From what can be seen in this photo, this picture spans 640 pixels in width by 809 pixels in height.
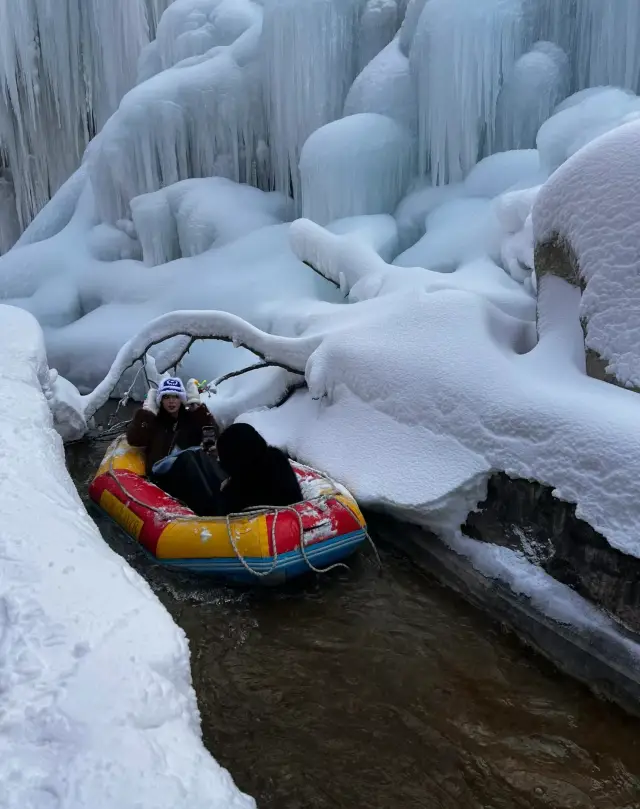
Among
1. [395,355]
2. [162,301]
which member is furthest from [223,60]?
[395,355]

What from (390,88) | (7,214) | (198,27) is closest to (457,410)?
(390,88)

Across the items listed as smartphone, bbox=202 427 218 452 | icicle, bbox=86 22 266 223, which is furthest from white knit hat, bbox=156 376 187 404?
icicle, bbox=86 22 266 223

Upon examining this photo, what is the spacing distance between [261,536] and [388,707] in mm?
1358

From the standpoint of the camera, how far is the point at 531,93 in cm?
886

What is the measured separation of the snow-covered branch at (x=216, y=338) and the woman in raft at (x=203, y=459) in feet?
2.19

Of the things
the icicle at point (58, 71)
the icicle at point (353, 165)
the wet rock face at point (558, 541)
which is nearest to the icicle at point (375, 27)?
the icicle at point (353, 165)

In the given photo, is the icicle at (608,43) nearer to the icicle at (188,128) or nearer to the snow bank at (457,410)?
the snow bank at (457,410)

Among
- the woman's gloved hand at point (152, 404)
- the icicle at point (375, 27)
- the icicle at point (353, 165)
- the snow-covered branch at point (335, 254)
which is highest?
the icicle at point (375, 27)

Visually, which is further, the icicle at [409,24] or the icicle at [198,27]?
the icicle at [198,27]

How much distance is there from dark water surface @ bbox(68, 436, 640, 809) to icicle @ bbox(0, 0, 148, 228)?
483 inches

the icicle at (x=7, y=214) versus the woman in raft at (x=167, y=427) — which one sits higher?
the woman in raft at (x=167, y=427)

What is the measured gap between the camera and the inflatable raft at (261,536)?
4.38m

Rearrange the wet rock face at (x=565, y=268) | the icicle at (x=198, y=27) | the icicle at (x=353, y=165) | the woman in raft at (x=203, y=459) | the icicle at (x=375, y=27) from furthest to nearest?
the icicle at (x=198, y=27), the icicle at (x=375, y=27), the icicle at (x=353, y=165), the woman in raft at (x=203, y=459), the wet rock face at (x=565, y=268)

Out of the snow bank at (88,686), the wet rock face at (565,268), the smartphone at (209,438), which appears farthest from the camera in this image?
the smartphone at (209,438)
